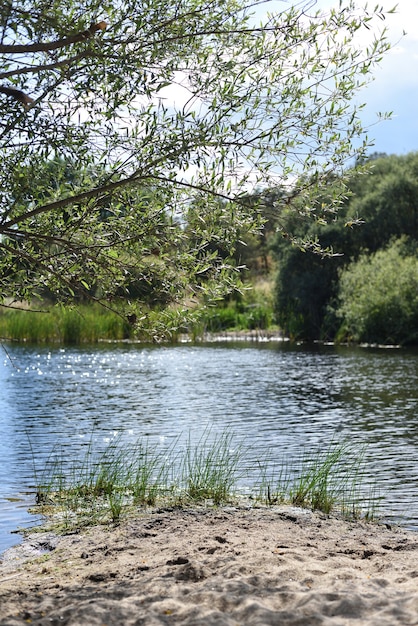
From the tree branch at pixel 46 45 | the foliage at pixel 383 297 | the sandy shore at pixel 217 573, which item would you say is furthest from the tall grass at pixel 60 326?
the tree branch at pixel 46 45

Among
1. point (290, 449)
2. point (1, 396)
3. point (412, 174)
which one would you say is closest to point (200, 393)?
point (1, 396)

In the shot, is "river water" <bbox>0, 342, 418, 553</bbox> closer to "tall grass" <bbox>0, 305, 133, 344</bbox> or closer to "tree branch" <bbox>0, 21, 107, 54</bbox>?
"tall grass" <bbox>0, 305, 133, 344</bbox>

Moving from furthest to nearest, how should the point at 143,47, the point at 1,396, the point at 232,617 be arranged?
the point at 1,396 < the point at 143,47 < the point at 232,617

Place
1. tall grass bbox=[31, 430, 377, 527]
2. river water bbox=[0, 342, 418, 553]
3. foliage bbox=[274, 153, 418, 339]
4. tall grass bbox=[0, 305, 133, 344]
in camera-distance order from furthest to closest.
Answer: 1. foliage bbox=[274, 153, 418, 339]
2. tall grass bbox=[0, 305, 133, 344]
3. river water bbox=[0, 342, 418, 553]
4. tall grass bbox=[31, 430, 377, 527]

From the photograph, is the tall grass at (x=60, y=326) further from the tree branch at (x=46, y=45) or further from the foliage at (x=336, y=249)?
the tree branch at (x=46, y=45)

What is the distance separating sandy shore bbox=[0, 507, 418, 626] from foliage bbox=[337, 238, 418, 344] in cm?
3356

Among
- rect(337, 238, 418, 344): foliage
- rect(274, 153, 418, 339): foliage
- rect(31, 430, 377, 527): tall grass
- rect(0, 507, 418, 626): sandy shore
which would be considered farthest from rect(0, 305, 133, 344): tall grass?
rect(0, 507, 418, 626): sandy shore

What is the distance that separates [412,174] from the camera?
48.3 meters

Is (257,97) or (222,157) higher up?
(257,97)

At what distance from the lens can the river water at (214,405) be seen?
13.6 m

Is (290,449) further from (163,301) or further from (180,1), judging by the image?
(180,1)

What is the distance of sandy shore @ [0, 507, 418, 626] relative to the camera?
5344 millimetres

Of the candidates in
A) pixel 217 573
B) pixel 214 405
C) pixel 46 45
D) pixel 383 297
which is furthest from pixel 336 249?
pixel 217 573

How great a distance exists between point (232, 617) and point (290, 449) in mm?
10013
